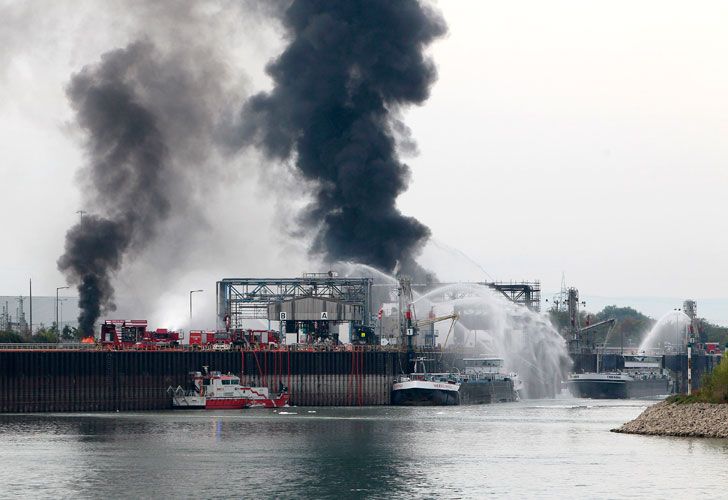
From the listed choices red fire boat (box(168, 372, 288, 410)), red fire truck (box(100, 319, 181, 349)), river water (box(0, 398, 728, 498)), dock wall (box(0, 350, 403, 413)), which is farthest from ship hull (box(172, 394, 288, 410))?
river water (box(0, 398, 728, 498))

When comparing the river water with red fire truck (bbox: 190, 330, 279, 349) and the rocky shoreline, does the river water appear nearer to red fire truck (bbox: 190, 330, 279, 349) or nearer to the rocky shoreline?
the rocky shoreline

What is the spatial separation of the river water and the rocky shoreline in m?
1.83

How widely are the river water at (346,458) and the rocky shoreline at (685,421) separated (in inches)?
72.1

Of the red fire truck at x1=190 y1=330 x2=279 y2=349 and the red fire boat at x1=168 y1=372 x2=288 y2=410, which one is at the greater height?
the red fire truck at x1=190 y1=330 x2=279 y2=349

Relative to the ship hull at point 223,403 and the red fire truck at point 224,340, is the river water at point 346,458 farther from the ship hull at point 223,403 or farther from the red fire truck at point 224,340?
the red fire truck at point 224,340

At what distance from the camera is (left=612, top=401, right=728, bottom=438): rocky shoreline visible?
126188 millimetres

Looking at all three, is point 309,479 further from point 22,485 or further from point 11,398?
point 11,398

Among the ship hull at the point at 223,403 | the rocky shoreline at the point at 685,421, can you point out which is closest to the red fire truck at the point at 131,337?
the ship hull at the point at 223,403

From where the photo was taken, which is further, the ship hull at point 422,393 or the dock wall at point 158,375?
the ship hull at point 422,393

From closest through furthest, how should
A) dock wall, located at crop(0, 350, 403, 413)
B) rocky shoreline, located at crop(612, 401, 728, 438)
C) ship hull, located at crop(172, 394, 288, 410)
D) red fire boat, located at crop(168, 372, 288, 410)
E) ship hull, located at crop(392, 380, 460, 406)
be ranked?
rocky shoreline, located at crop(612, 401, 728, 438)
dock wall, located at crop(0, 350, 403, 413)
ship hull, located at crop(172, 394, 288, 410)
red fire boat, located at crop(168, 372, 288, 410)
ship hull, located at crop(392, 380, 460, 406)

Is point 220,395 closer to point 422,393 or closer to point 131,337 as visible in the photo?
point 131,337

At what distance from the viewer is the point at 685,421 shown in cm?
12938

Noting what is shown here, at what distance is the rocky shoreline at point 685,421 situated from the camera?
12619cm

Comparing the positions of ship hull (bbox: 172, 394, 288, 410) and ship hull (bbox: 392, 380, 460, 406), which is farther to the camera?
ship hull (bbox: 392, 380, 460, 406)
